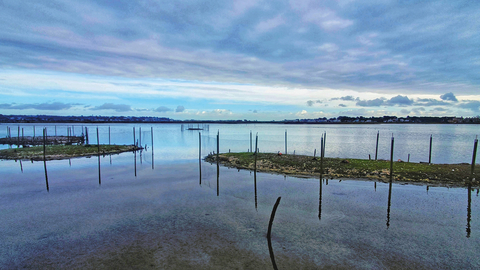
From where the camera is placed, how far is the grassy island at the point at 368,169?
20750mm

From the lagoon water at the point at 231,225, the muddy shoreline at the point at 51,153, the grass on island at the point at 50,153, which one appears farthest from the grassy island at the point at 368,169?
the grass on island at the point at 50,153

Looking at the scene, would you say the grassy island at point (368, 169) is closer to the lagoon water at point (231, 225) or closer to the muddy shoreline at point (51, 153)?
the lagoon water at point (231, 225)

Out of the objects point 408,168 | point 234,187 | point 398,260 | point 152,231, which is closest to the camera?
point 398,260

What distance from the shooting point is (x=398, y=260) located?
924 centimetres

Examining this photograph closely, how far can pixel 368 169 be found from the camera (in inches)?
930

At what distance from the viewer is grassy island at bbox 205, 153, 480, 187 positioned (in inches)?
817

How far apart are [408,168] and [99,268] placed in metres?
25.0

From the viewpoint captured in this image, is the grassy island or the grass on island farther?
the grass on island

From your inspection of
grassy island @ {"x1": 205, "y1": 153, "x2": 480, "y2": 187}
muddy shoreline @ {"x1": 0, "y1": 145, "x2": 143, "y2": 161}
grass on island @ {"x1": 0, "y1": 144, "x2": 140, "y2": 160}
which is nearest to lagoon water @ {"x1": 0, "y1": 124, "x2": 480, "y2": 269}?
grassy island @ {"x1": 205, "y1": 153, "x2": 480, "y2": 187}

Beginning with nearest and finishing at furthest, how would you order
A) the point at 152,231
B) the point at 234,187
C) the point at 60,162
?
the point at 152,231
the point at 234,187
the point at 60,162

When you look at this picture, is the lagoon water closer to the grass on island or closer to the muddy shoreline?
the muddy shoreline

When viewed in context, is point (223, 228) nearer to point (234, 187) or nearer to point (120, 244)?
point (120, 244)

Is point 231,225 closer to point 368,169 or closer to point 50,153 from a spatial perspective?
point 368,169

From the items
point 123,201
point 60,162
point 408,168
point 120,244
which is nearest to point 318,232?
point 120,244
